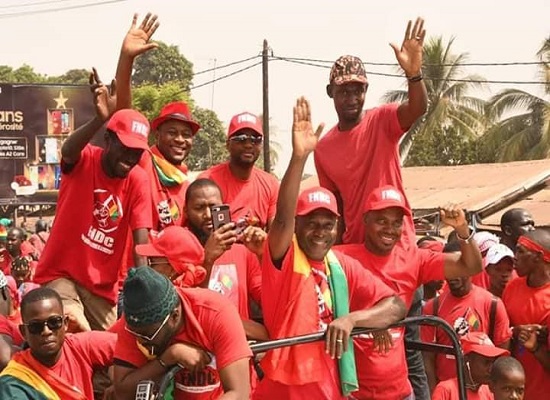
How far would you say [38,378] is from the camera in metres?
4.88

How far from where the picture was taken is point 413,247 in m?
5.87

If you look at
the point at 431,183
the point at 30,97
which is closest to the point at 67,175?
the point at 431,183

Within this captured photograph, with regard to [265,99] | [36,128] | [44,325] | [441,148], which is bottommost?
[44,325]

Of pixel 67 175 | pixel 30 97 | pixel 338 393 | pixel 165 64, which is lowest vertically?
pixel 338 393

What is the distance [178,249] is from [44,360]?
0.89 metres

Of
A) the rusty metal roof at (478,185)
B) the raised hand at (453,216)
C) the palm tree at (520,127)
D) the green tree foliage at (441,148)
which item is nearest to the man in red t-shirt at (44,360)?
the raised hand at (453,216)

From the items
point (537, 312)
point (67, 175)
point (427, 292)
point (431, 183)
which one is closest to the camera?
point (67, 175)

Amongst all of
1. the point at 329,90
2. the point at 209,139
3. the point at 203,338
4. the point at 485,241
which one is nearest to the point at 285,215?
the point at 203,338

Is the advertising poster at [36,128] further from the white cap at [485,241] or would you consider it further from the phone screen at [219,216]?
the phone screen at [219,216]

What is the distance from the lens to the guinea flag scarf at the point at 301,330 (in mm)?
4824

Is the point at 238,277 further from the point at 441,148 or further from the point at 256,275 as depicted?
the point at 441,148

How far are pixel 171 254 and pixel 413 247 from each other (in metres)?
1.64

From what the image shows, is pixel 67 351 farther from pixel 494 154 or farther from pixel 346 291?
pixel 494 154

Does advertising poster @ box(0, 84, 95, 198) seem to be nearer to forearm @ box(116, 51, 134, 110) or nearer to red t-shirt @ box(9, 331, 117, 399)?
forearm @ box(116, 51, 134, 110)
